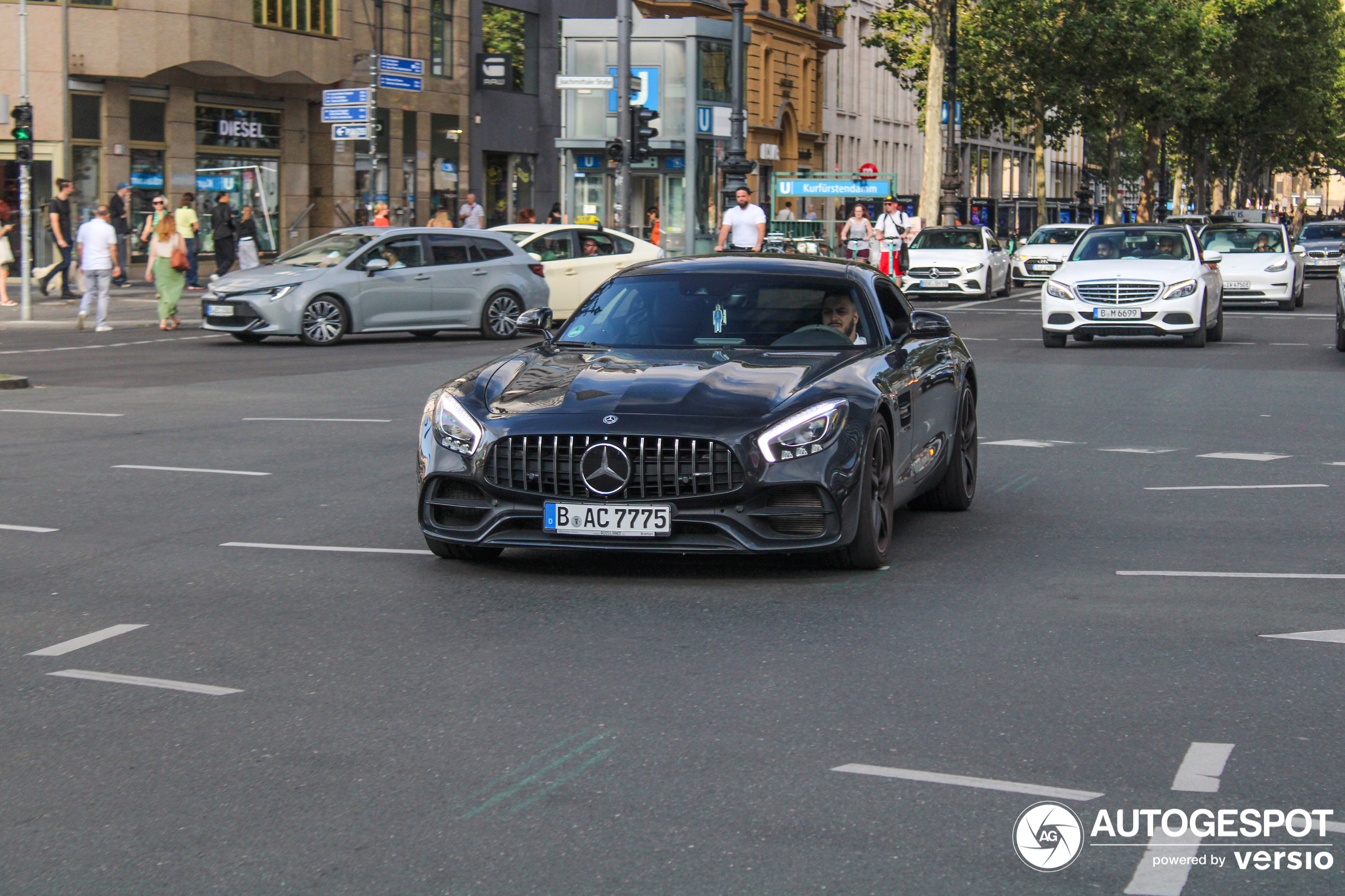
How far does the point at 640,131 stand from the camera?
106ft

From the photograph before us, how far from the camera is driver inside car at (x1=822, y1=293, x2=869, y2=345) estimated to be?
8.52 m

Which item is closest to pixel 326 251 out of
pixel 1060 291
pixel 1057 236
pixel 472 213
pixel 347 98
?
pixel 347 98

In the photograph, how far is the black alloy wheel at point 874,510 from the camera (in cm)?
743

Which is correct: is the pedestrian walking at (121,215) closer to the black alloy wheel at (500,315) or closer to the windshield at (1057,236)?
the black alloy wheel at (500,315)

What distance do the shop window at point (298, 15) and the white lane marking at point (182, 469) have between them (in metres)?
26.1

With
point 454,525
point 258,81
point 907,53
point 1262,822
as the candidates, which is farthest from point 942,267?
point 1262,822

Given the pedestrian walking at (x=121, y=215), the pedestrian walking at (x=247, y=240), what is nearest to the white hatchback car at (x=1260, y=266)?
the pedestrian walking at (x=247, y=240)

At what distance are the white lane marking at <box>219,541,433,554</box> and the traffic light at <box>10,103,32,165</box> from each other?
61.4 ft

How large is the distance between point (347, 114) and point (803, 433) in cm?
2444

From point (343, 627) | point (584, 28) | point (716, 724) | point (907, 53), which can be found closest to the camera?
point (716, 724)

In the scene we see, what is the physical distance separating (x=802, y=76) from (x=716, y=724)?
6492 cm

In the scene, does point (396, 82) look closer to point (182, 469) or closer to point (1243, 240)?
point (1243, 240)

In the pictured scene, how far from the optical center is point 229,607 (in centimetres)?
700

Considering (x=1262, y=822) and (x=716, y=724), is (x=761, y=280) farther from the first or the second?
(x=1262, y=822)
